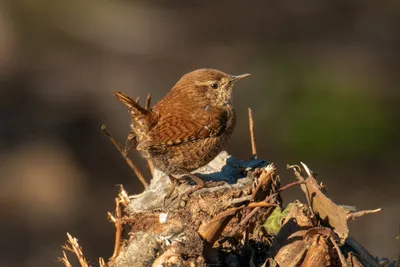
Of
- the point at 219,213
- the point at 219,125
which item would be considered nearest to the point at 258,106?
the point at 219,125

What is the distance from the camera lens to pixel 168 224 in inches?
158

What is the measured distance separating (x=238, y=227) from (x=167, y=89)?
6.54 meters

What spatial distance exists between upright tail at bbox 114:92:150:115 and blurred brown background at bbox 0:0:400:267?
3690 mm

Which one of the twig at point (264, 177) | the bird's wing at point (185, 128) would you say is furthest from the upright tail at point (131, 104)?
the twig at point (264, 177)

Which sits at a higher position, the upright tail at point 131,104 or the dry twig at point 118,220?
the upright tail at point 131,104

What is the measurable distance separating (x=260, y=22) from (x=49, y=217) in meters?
4.27

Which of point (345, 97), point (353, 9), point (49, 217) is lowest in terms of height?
point (49, 217)

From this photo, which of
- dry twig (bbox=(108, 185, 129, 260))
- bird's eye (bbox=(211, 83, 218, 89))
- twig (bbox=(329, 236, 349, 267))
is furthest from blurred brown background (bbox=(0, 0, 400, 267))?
twig (bbox=(329, 236, 349, 267))

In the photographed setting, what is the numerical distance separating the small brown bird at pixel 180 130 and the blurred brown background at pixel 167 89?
3.41m

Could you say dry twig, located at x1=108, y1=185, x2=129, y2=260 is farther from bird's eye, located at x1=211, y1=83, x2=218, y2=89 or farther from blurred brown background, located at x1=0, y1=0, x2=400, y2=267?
blurred brown background, located at x1=0, y1=0, x2=400, y2=267

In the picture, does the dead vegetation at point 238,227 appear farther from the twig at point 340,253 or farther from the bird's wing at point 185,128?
the bird's wing at point 185,128

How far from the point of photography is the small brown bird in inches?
184

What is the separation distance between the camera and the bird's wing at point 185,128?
468 centimetres

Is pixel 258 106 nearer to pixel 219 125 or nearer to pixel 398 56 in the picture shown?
pixel 398 56
